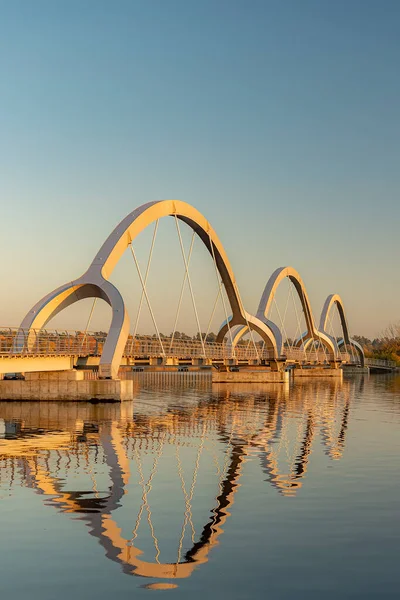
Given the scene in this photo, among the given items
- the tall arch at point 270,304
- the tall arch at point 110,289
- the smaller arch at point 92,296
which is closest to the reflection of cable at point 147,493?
the smaller arch at point 92,296

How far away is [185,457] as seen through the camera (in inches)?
988

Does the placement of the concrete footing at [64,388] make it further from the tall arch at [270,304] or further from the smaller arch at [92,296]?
the tall arch at [270,304]

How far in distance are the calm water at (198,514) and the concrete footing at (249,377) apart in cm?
5615

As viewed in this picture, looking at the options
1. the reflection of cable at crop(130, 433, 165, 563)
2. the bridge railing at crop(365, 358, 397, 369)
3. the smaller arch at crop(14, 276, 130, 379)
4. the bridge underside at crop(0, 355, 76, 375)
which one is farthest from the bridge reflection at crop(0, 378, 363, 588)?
the bridge railing at crop(365, 358, 397, 369)

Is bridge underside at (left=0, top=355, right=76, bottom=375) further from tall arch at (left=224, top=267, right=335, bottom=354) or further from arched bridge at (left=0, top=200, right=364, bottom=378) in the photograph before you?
tall arch at (left=224, top=267, right=335, bottom=354)

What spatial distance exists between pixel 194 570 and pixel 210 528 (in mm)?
2840

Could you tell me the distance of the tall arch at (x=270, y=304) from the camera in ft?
322

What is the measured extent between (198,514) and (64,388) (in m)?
33.9

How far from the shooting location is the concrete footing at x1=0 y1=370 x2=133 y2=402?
1919 inches

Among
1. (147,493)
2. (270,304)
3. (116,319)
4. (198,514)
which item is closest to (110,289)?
(116,319)

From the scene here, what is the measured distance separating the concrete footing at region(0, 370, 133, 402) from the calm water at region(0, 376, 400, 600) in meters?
15.5

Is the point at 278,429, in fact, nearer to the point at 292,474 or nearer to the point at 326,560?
the point at 292,474

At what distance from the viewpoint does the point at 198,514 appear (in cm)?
1605

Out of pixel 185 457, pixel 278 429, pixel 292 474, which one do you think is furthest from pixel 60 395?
pixel 292 474
